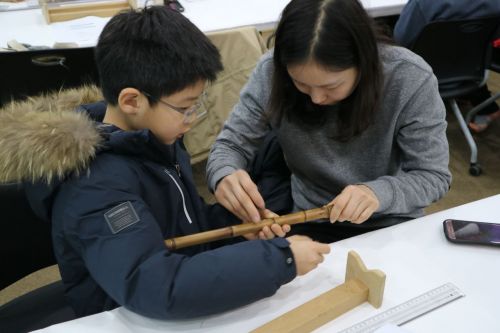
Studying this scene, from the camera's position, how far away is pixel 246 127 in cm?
126

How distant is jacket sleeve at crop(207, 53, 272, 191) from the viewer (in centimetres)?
119

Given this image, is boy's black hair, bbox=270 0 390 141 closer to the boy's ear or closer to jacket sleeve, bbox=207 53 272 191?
jacket sleeve, bbox=207 53 272 191

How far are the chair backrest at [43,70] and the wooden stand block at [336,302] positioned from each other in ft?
3.91

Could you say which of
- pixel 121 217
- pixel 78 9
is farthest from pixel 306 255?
pixel 78 9

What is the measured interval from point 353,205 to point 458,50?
159cm

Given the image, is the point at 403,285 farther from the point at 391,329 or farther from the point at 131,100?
the point at 131,100

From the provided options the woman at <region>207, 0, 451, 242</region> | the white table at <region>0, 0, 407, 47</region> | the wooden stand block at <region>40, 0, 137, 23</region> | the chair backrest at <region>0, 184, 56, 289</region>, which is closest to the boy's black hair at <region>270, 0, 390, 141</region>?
the woman at <region>207, 0, 451, 242</region>

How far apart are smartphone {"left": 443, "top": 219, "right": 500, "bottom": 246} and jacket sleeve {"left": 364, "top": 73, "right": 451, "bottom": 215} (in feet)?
0.41

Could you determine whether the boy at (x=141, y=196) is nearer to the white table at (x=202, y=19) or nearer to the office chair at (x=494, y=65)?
the white table at (x=202, y=19)

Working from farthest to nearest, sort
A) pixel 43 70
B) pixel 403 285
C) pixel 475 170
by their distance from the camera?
1. pixel 475 170
2. pixel 43 70
3. pixel 403 285

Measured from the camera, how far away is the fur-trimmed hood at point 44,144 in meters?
0.77

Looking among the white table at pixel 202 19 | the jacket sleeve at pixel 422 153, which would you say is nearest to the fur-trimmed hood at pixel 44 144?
the jacket sleeve at pixel 422 153

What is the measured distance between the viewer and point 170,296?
718 millimetres

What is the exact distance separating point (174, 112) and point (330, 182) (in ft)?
1.72
